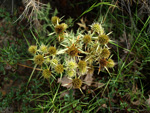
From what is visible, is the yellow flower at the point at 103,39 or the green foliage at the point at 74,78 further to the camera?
the green foliage at the point at 74,78

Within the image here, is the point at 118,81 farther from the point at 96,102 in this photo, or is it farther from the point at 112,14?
the point at 112,14

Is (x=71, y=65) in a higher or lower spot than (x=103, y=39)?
lower

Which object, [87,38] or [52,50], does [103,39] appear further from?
[52,50]

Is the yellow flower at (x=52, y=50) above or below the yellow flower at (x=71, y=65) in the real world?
above

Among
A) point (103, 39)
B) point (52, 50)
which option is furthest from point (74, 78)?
point (103, 39)

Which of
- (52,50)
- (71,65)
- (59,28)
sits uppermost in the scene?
(59,28)

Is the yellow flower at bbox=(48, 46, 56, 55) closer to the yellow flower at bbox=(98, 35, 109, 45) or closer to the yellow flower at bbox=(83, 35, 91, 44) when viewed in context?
the yellow flower at bbox=(83, 35, 91, 44)

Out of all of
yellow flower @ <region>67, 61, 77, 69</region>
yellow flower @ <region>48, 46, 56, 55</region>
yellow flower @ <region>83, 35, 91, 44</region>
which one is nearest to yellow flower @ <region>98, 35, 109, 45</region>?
yellow flower @ <region>83, 35, 91, 44</region>

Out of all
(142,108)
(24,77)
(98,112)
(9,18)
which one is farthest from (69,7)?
(142,108)

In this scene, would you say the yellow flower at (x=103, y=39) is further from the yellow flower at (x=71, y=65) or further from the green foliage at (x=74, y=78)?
the yellow flower at (x=71, y=65)

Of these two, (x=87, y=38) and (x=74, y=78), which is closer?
(x=87, y=38)

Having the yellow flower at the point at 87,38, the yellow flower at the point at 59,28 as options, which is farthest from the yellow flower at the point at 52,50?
the yellow flower at the point at 87,38
